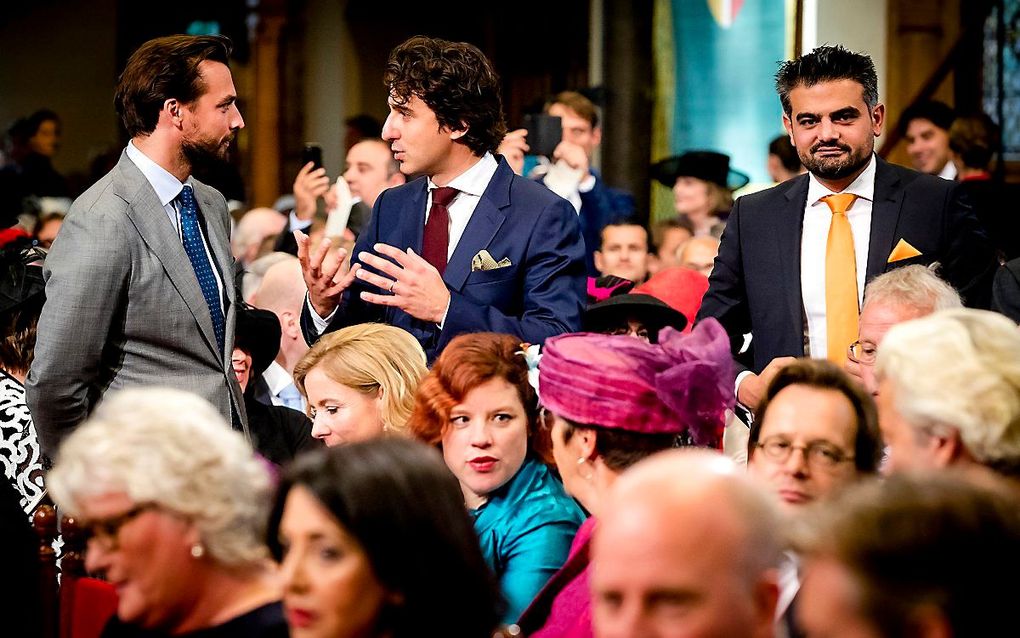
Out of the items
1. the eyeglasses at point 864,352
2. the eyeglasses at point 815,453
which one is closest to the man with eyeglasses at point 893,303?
the eyeglasses at point 864,352

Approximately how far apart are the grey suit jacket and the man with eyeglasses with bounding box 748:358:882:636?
153 centimetres

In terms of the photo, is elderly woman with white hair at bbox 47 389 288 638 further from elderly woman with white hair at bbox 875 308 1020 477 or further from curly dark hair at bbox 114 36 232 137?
curly dark hair at bbox 114 36 232 137

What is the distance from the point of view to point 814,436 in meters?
2.63

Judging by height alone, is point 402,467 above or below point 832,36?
below

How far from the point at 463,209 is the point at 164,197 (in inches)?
30.0

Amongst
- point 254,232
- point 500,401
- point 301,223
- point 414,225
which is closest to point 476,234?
point 414,225

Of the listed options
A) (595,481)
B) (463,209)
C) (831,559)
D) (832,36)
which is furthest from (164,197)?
(832,36)

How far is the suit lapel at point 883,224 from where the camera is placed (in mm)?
3688

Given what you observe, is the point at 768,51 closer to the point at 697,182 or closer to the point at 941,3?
the point at 697,182

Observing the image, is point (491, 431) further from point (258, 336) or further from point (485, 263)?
point (258, 336)

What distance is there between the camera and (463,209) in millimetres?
3885

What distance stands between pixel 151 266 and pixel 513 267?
0.89 meters

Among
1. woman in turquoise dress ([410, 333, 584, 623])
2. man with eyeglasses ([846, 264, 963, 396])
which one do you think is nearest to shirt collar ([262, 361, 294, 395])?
woman in turquoise dress ([410, 333, 584, 623])

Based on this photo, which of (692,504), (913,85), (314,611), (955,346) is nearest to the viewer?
(692,504)
